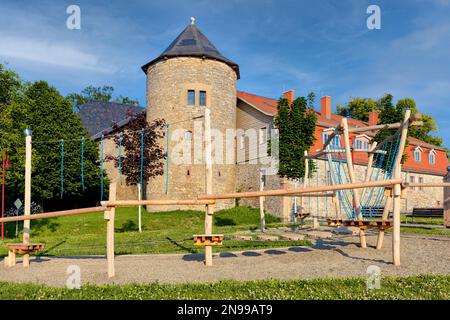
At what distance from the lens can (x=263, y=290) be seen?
5.32m

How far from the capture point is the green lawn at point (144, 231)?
1055 cm

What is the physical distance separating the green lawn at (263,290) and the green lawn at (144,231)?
4.25m

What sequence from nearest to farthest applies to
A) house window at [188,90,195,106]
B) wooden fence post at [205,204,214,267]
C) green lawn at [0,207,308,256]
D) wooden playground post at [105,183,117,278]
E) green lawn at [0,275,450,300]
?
green lawn at [0,275,450,300] → wooden playground post at [105,183,117,278] → wooden fence post at [205,204,214,267] → green lawn at [0,207,308,256] → house window at [188,90,195,106]

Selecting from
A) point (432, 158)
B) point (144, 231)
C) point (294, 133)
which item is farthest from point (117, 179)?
point (432, 158)

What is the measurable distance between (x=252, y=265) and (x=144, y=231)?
1022 cm

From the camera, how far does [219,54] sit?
27.4 meters

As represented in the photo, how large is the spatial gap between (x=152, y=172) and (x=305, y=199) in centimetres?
1078

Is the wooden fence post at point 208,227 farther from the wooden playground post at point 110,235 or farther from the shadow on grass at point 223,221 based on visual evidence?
the shadow on grass at point 223,221

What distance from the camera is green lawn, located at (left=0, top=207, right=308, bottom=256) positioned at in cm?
1055

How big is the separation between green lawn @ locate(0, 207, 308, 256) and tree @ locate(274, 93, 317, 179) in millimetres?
3241

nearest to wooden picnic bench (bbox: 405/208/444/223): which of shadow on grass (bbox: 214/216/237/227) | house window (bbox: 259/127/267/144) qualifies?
shadow on grass (bbox: 214/216/237/227)

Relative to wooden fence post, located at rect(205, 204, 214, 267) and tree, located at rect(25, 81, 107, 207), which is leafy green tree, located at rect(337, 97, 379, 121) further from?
wooden fence post, located at rect(205, 204, 214, 267)
